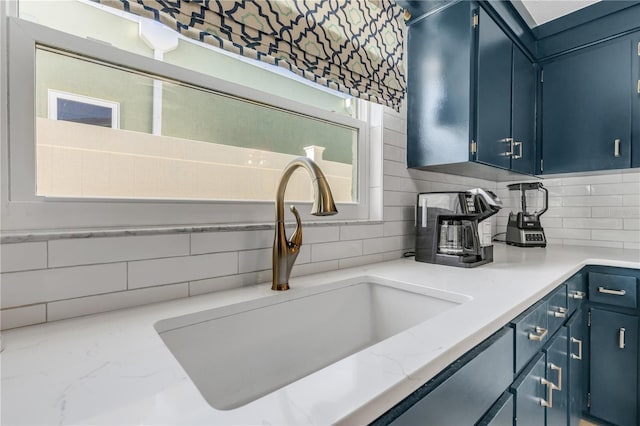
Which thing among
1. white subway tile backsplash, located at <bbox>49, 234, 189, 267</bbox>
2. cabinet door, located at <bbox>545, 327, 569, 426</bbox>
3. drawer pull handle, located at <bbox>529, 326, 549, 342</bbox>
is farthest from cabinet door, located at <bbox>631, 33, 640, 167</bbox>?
white subway tile backsplash, located at <bbox>49, 234, 189, 267</bbox>

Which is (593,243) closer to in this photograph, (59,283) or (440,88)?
(440,88)

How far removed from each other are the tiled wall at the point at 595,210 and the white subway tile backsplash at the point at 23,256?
2837 mm

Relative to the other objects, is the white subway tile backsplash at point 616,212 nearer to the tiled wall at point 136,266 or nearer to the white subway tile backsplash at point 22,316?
the tiled wall at point 136,266

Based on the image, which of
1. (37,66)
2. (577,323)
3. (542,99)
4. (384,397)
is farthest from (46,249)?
(542,99)

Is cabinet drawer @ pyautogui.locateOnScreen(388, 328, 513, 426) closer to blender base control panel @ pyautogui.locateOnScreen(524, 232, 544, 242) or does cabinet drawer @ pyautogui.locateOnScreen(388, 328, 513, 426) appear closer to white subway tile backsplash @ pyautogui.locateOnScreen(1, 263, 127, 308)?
white subway tile backsplash @ pyautogui.locateOnScreen(1, 263, 127, 308)

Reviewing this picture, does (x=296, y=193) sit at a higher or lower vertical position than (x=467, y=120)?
lower

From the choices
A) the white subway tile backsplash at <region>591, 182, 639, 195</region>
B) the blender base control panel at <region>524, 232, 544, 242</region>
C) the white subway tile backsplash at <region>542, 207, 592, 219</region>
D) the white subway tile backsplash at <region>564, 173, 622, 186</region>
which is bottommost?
the blender base control panel at <region>524, 232, 544, 242</region>

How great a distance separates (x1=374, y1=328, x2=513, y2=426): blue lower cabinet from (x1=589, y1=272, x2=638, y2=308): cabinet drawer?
1.15m

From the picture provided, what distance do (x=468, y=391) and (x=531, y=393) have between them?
0.48m

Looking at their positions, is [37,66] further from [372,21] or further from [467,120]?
[467,120]

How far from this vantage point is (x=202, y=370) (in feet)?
2.49

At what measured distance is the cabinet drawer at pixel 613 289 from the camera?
4.84 ft

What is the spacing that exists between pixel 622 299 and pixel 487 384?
4.37ft

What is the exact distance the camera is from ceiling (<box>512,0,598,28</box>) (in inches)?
71.2
